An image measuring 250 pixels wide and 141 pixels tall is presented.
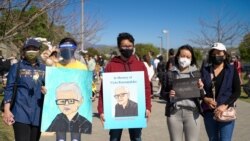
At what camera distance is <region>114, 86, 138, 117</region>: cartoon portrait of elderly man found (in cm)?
475

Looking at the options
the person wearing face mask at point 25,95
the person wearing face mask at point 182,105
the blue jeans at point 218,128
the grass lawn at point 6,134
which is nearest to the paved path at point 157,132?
the grass lawn at point 6,134

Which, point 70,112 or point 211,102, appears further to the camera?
point 211,102

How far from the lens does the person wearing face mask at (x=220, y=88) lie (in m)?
4.89

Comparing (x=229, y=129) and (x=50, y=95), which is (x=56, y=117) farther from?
(x=229, y=129)

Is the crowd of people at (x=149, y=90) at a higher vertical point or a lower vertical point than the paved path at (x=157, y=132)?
higher

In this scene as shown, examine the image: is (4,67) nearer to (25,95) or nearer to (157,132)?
(157,132)

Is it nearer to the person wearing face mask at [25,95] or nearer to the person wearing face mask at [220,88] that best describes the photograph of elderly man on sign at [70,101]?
the person wearing face mask at [25,95]

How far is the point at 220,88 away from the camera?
4.91 m

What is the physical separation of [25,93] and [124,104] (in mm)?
1253

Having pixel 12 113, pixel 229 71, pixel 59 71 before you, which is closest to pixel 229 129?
pixel 229 71

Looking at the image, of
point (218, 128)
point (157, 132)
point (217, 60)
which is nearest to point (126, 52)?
→ point (217, 60)

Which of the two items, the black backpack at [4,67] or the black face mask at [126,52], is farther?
the black backpack at [4,67]

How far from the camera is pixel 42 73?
475 cm

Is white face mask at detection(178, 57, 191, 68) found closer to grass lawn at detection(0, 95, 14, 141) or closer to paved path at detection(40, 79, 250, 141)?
paved path at detection(40, 79, 250, 141)
